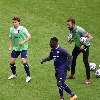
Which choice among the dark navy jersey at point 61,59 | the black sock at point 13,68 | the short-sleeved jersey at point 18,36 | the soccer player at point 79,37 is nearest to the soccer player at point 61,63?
the dark navy jersey at point 61,59

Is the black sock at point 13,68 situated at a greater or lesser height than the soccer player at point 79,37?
lesser

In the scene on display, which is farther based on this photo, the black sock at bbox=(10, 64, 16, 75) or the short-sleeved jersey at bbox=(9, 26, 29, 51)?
the black sock at bbox=(10, 64, 16, 75)

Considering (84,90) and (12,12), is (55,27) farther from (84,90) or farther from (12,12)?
(84,90)

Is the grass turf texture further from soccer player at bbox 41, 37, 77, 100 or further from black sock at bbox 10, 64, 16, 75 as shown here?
soccer player at bbox 41, 37, 77, 100

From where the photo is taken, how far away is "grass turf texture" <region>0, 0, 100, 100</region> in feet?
54.5

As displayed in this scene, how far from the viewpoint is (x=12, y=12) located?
91.1ft

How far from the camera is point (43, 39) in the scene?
23.9 meters

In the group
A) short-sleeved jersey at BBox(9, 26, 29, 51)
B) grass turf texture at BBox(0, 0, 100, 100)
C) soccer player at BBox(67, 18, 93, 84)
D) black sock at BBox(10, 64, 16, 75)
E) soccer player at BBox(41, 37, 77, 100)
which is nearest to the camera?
Answer: soccer player at BBox(41, 37, 77, 100)

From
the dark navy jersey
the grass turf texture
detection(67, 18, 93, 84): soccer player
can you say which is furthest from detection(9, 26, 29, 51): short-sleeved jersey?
the dark navy jersey

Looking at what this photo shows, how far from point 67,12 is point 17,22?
1156cm

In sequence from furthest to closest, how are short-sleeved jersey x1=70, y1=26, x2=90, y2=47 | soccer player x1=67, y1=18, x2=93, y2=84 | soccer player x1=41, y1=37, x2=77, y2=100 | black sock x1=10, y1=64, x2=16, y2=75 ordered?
1. black sock x1=10, y1=64, x2=16, y2=75
2. short-sleeved jersey x1=70, y1=26, x2=90, y2=47
3. soccer player x1=67, y1=18, x2=93, y2=84
4. soccer player x1=41, y1=37, x2=77, y2=100

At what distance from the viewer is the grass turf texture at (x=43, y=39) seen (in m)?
16.6

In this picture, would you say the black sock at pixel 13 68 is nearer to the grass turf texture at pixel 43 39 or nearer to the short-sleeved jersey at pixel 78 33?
the grass turf texture at pixel 43 39

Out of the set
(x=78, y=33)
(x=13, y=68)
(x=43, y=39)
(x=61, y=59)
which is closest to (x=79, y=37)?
(x=78, y=33)
